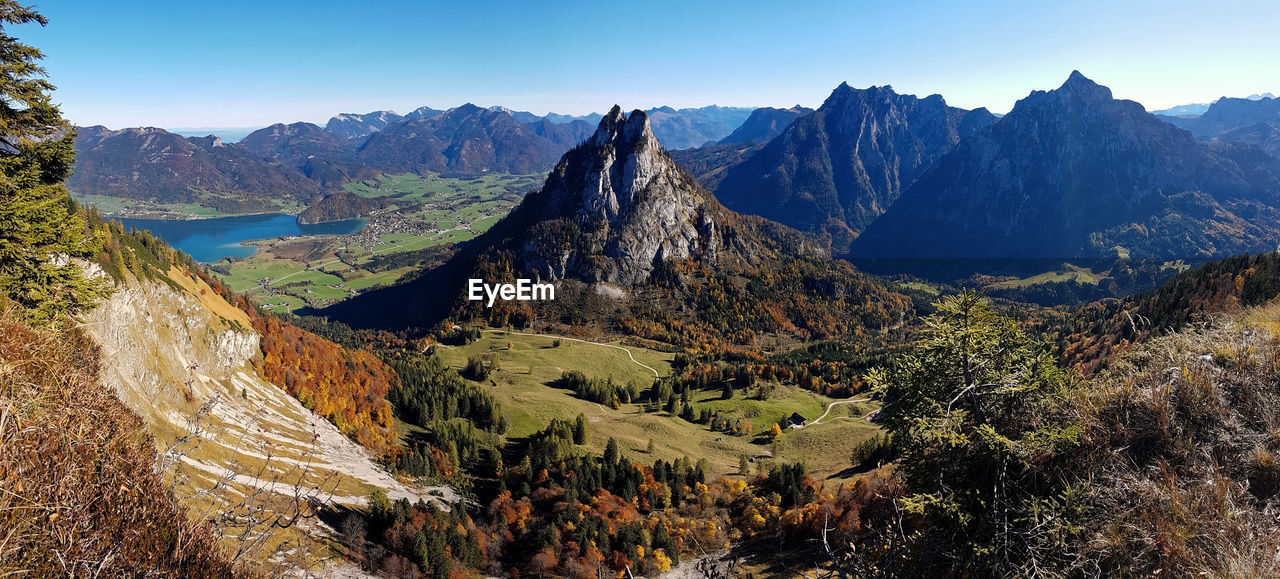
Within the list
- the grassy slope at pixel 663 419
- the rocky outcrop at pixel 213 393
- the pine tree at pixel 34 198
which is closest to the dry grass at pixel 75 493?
the pine tree at pixel 34 198

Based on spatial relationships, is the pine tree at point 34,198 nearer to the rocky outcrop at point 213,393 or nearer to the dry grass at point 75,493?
the rocky outcrop at point 213,393

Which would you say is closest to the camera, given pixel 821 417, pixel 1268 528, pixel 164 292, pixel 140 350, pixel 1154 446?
pixel 1268 528

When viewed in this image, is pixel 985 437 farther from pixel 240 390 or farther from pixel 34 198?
pixel 240 390

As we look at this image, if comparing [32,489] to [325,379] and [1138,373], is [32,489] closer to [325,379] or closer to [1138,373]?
[1138,373]

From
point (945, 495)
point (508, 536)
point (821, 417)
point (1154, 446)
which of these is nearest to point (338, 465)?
point (508, 536)

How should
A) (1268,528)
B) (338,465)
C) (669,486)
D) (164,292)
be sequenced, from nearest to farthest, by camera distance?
(1268,528)
(164,292)
(338,465)
(669,486)

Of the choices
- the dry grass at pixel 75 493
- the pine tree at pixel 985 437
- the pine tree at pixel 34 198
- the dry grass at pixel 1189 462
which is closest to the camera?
the dry grass at pixel 75 493
